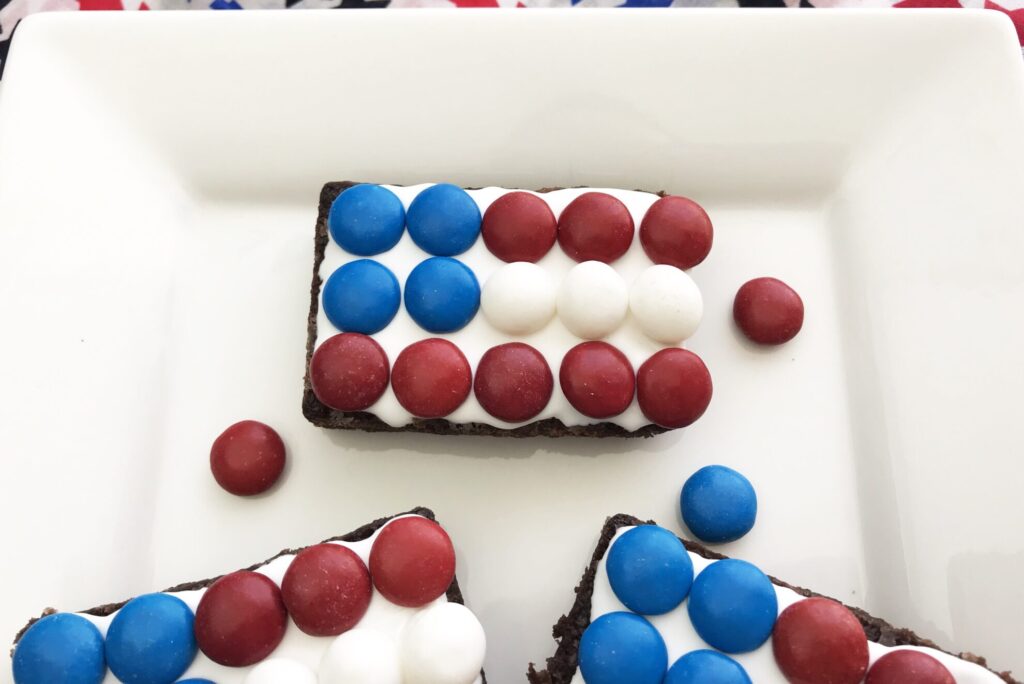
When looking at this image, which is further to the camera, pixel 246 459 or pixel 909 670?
pixel 246 459

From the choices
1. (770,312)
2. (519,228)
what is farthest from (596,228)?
(770,312)

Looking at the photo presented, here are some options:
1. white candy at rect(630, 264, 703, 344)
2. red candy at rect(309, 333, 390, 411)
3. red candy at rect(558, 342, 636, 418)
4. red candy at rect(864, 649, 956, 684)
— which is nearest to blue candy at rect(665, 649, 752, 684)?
red candy at rect(864, 649, 956, 684)

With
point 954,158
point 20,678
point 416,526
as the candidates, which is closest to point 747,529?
point 416,526

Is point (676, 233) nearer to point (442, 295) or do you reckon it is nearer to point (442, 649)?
point (442, 295)

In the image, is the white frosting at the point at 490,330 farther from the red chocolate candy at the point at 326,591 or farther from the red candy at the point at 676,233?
the red chocolate candy at the point at 326,591

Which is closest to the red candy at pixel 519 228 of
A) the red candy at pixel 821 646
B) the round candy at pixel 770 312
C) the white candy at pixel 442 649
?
the round candy at pixel 770 312

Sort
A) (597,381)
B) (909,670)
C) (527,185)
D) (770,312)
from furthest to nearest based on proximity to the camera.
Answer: (527,185), (770,312), (597,381), (909,670)

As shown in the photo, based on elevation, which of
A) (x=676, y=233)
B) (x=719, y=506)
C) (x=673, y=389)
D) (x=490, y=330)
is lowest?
(x=719, y=506)
